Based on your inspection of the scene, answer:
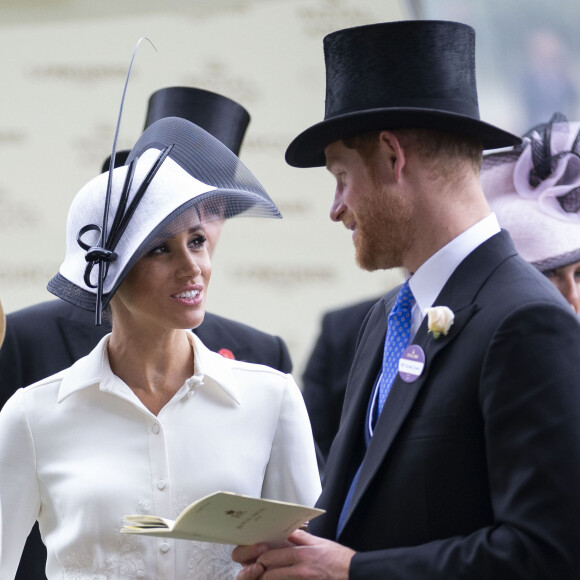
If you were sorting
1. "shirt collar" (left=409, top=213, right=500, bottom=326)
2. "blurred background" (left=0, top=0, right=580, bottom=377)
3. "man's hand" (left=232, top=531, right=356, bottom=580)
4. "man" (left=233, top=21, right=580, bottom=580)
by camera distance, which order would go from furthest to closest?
"blurred background" (left=0, top=0, right=580, bottom=377), "shirt collar" (left=409, top=213, right=500, bottom=326), "man's hand" (left=232, top=531, right=356, bottom=580), "man" (left=233, top=21, right=580, bottom=580)

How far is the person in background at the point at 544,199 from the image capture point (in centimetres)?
260

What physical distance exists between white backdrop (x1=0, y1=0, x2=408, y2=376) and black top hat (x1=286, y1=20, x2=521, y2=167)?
234 cm

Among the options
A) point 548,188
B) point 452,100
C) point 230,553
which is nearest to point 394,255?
point 452,100

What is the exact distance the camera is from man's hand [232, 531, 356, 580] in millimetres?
1755

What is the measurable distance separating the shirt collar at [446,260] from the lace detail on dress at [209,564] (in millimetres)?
638

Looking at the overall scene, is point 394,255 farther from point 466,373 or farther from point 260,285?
point 260,285

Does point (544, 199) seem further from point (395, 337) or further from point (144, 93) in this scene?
point (144, 93)

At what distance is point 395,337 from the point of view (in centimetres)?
198

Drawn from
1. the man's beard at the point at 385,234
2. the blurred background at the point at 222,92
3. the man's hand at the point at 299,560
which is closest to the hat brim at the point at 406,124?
the man's beard at the point at 385,234

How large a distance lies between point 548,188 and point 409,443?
1130mm

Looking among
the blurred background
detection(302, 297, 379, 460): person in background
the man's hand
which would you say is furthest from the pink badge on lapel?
the blurred background

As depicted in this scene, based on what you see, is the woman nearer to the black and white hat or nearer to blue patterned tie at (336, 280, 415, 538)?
the black and white hat

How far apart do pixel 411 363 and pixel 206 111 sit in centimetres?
173

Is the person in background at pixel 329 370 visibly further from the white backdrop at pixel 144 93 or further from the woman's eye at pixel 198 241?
the white backdrop at pixel 144 93
